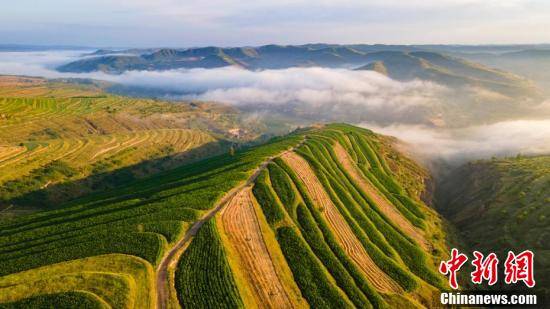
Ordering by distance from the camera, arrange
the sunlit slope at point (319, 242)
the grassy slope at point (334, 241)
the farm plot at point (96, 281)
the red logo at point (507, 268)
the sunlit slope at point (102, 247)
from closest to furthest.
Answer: the farm plot at point (96, 281) < the sunlit slope at point (102, 247) < the sunlit slope at point (319, 242) < the grassy slope at point (334, 241) < the red logo at point (507, 268)

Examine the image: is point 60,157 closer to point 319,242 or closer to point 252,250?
point 252,250

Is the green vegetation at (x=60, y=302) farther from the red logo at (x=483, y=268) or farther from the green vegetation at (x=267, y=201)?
the red logo at (x=483, y=268)

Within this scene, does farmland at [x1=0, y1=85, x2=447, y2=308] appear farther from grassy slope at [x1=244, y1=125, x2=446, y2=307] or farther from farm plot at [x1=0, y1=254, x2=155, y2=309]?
grassy slope at [x1=244, y1=125, x2=446, y2=307]

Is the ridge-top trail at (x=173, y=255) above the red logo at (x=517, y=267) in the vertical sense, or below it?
above

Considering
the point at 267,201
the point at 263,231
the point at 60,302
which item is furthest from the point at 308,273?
the point at 60,302

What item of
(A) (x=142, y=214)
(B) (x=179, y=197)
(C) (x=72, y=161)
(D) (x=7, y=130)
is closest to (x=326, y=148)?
(B) (x=179, y=197)

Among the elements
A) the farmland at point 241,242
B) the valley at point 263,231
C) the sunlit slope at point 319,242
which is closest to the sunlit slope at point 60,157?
the valley at point 263,231

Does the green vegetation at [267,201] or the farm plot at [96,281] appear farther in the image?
→ the green vegetation at [267,201]
